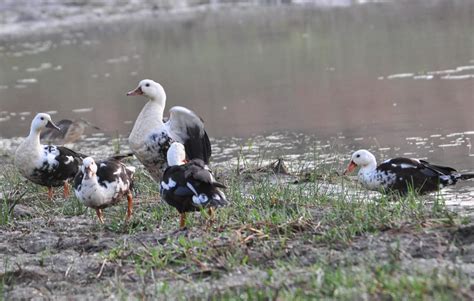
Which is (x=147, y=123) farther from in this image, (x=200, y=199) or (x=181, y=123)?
(x=200, y=199)

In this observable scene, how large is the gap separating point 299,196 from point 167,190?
3.67 feet

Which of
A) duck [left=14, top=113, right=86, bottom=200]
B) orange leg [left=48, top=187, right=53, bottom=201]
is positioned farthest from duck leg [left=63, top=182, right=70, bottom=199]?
orange leg [left=48, top=187, right=53, bottom=201]

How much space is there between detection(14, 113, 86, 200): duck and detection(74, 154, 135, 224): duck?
4.09 ft

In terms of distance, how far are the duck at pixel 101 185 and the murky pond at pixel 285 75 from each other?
350 cm

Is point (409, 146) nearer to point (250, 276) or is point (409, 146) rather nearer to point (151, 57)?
point (250, 276)

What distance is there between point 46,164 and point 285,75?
9.40 meters

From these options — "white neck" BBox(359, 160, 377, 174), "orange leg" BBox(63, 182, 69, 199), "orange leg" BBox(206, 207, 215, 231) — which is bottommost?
"orange leg" BBox(63, 182, 69, 199)

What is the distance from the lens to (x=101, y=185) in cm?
789

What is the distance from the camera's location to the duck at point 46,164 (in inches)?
368

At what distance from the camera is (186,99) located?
16.7m

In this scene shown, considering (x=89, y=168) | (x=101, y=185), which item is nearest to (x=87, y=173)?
(x=89, y=168)

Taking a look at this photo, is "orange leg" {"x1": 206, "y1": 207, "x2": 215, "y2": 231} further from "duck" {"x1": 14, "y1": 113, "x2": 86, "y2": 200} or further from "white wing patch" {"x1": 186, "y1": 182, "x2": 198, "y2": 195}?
"duck" {"x1": 14, "y1": 113, "x2": 86, "y2": 200}

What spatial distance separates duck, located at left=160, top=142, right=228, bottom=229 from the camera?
704cm

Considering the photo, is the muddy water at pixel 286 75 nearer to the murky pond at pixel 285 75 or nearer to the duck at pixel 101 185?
the murky pond at pixel 285 75
